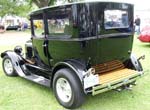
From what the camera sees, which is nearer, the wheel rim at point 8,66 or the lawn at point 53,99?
the lawn at point 53,99

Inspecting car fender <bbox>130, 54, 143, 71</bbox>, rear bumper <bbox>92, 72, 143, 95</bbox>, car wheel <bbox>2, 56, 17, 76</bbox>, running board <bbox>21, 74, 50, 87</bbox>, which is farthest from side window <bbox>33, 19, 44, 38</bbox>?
car fender <bbox>130, 54, 143, 71</bbox>

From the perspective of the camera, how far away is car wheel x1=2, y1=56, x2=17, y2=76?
6410 mm

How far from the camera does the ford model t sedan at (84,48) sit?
421 centimetres

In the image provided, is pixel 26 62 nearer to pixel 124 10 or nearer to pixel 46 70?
pixel 46 70

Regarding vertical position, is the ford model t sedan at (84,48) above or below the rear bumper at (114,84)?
above

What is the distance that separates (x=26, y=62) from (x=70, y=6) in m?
2.44

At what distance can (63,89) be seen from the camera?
461cm

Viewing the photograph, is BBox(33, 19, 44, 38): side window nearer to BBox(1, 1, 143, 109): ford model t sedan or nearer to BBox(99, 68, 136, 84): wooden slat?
BBox(1, 1, 143, 109): ford model t sedan

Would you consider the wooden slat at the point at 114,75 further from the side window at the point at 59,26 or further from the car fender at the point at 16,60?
the car fender at the point at 16,60

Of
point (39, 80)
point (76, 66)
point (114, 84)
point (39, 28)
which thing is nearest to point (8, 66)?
point (39, 80)

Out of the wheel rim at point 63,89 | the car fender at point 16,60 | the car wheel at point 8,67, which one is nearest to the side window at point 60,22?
the wheel rim at point 63,89

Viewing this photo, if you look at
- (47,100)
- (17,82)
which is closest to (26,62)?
(17,82)

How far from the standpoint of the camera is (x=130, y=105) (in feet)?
15.1

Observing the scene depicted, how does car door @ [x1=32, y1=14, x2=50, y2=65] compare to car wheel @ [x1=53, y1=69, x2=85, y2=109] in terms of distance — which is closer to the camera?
car wheel @ [x1=53, y1=69, x2=85, y2=109]
